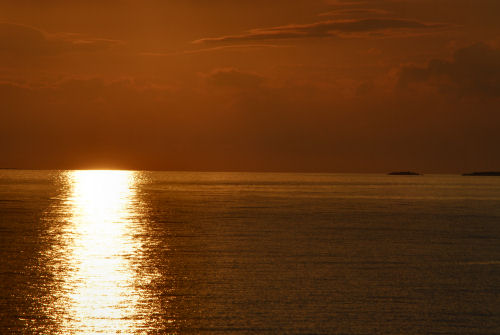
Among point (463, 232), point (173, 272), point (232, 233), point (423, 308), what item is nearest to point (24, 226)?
point (232, 233)

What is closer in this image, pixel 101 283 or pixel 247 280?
pixel 101 283

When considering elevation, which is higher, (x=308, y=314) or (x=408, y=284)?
(x=308, y=314)

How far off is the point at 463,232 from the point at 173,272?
114 ft

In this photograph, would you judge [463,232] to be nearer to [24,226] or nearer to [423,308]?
[423,308]

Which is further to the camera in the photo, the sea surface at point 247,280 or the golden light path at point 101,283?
the sea surface at point 247,280

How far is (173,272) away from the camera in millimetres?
36375

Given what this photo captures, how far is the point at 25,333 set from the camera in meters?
23.5

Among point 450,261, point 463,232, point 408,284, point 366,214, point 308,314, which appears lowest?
point 366,214

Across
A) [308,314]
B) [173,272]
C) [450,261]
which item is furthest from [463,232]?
[308,314]

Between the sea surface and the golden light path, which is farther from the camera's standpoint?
the sea surface

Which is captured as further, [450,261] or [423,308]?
[450,261]

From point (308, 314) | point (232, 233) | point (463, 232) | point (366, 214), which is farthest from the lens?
point (366, 214)

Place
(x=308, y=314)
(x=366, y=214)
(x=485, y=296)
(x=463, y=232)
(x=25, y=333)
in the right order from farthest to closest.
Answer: (x=366, y=214), (x=463, y=232), (x=485, y=296), (x=308, y=314), (x=25, y=333)

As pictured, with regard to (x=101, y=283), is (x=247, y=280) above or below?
below
